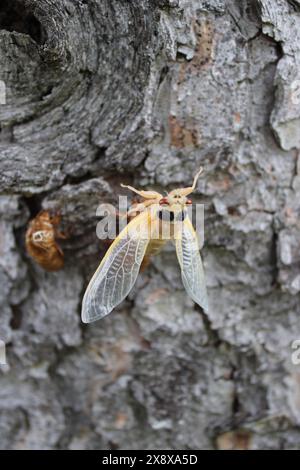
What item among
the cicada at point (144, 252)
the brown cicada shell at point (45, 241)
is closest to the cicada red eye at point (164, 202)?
the cicada at point (144, 252)

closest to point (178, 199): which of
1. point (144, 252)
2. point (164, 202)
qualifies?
point (164, 202)

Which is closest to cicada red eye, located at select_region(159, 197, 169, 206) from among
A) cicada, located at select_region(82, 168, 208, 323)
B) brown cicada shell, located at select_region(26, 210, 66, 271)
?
cicada, located at select_region(82, 168, 208, 323)

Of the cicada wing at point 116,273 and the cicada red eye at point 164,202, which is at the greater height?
the cicada red eye at point 164,202

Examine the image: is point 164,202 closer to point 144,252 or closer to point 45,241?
point 144,252

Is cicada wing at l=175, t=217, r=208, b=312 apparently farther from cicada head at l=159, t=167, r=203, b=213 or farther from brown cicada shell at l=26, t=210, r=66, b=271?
brown cicada shell at l=26, t=210, r=66, b=271

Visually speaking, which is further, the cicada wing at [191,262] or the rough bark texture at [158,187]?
the cicada wing at [191,262]

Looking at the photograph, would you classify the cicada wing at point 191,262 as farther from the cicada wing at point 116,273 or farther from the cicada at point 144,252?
the cicada wing at point 116,273
